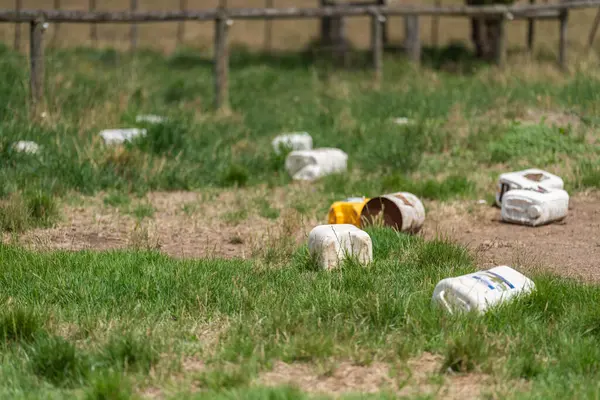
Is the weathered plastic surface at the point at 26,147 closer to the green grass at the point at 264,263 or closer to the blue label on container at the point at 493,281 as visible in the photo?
the green grass at the point at 264,263

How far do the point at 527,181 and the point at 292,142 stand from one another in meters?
2.79

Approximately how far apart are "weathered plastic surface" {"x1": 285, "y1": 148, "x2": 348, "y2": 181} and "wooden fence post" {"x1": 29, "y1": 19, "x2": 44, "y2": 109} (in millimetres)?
Result: 2960

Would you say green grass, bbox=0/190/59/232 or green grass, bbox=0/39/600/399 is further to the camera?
green grass, bbox=0/190/59/232

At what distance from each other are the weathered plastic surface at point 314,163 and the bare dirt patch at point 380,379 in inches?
187

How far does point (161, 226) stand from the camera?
7.37 meters

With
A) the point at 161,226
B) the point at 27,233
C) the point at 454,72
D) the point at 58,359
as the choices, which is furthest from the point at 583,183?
the point at 454,72

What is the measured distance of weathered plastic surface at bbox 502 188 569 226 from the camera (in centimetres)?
738

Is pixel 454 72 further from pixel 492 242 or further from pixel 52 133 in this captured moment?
pixel 492 242

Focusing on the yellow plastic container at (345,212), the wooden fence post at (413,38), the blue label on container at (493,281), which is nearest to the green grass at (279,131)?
the yellow plastic container at (345,212)

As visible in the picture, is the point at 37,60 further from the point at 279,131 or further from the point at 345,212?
the point at 345,212

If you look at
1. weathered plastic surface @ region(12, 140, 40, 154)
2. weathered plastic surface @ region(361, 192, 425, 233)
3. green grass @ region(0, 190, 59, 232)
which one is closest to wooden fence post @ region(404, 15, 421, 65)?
weathered plastic surface @ region(12, 140, 40, 154)

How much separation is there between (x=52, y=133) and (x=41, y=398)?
565 centimetres

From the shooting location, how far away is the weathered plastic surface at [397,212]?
6.99 metres

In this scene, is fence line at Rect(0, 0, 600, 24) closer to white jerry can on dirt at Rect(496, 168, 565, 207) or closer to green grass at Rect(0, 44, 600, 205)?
green grass at Rect(0, 44, 600, 205)
